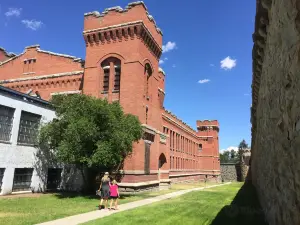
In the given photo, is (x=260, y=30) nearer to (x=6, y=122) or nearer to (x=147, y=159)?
(x=6, y=122)

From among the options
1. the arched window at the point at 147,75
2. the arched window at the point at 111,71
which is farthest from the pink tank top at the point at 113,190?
the arched window at the point at 147,75

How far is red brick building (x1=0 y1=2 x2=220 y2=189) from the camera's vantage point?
81.8ft

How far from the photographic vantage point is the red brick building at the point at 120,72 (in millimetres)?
24922

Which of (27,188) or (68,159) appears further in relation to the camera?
(27,188)

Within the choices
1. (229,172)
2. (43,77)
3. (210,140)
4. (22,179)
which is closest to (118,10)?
(43,77)

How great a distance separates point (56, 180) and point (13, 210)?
10.8m

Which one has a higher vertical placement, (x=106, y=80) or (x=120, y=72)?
(x=120, y=72)

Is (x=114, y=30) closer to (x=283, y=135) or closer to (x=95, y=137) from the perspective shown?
(x=95, y=137)

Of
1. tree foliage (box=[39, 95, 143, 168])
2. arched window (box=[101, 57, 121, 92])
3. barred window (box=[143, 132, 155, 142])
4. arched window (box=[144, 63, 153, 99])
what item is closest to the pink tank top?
tree foliage (box=[39, 95, 143, 168])

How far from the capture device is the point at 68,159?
1838cm

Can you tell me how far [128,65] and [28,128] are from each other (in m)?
10.1

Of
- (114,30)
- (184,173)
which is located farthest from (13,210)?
(184,173)

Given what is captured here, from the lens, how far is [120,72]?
26.0 meters

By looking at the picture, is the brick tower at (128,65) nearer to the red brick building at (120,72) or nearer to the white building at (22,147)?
the red brick building at (120,72)
